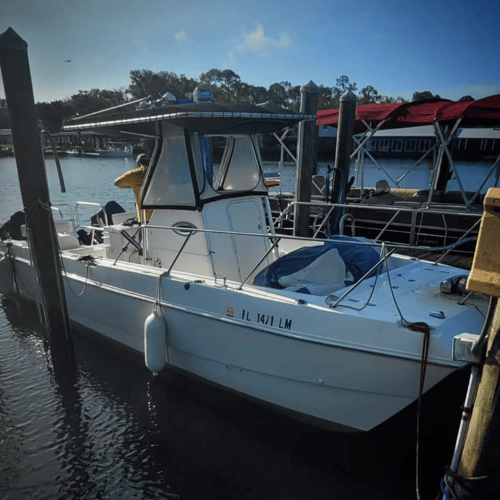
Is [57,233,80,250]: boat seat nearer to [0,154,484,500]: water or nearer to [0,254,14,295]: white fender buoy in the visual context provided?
[0,254,14,295]: white fender buoy

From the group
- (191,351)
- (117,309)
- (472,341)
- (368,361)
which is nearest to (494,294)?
(472,341)

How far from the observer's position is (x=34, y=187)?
15.9ft

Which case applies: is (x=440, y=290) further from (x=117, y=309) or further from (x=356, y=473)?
(x=117, y=309)

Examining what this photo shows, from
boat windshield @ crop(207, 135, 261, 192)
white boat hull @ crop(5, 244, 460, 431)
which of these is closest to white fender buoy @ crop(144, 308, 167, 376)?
white boat hull @ crop(5, 244, 460, 431)

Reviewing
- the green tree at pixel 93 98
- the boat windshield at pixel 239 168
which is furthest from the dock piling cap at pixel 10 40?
the green tree at pixel 93 98

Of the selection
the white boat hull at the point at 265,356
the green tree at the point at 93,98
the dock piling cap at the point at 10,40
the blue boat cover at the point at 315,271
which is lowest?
the white boat hull at the point at 265,356

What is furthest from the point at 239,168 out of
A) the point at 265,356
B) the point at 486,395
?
the point at 486,395

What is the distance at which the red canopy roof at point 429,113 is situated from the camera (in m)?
9.34

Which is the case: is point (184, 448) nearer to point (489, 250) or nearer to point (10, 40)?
point (489, 250)

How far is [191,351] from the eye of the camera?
4.65m

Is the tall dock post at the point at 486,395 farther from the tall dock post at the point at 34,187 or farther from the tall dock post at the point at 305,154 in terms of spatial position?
the tall dock post at the point at 305,154

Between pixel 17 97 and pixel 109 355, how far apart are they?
3.58 m

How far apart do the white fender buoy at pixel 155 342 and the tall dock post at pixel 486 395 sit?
3041mm

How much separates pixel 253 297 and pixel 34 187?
2929 millimetres
